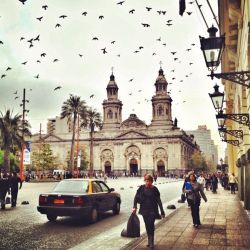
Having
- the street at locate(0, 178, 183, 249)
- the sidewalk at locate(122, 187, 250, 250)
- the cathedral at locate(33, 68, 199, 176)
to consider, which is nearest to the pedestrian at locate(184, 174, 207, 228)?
the sidewalk at locate(122, 187, 250, 250)

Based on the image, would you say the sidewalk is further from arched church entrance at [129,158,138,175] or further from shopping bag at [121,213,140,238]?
arched church entrance at [129,158,138,175]

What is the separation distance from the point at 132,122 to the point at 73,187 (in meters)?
95.6

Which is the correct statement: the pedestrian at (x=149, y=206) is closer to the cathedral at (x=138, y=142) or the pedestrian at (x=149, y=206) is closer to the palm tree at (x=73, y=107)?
the palm tree at (x=73, y=107)

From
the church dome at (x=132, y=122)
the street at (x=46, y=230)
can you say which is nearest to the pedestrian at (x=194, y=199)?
the street at (x=46, y=230)

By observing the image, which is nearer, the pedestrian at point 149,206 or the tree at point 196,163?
the pedestrian at point 149,206

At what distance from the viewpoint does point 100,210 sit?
1221 centimetres

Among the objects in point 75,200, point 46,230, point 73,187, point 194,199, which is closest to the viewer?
point 46,230

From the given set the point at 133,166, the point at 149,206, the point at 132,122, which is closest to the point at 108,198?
the point at 149,206

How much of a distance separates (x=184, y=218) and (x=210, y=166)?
402 ft

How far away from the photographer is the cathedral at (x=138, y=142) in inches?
3841

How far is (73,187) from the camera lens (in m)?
12.0

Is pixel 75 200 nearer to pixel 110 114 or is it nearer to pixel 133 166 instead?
pixel 133 166

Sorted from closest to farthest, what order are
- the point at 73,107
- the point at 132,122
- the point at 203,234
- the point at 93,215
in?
the point at 203,234 < the point at 93,215 < the point at 73,107 < the point at 132,122

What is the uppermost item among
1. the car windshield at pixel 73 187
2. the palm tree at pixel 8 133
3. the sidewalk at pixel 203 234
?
the palm tree at pixel 8 133
